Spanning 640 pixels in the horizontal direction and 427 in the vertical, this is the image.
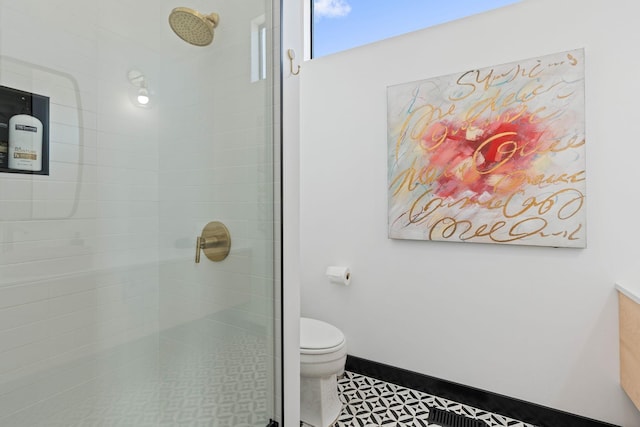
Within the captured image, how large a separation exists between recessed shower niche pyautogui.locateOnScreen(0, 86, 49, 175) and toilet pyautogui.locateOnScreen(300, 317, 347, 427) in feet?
4.30

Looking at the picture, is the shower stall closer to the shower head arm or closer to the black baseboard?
the shower head arm

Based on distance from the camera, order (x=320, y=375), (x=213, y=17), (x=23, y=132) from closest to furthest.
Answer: (x=23, y=132)
(x=213, y=17)
(x=320, y=375)

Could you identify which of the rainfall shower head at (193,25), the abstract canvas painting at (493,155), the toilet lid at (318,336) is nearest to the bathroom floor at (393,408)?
the toilet lid at (318,336)

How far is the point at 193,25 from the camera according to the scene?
125 centimetres

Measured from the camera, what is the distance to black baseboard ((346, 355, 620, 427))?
1616 mm

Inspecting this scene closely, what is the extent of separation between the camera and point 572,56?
1566 millimetres

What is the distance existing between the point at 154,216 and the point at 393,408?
1.59 metres

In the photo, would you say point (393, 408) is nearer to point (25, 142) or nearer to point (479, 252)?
point (479, 252)

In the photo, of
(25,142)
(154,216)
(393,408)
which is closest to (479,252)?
(393,408)

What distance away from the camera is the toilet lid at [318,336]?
166 cm

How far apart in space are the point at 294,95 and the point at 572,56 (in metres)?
1.36

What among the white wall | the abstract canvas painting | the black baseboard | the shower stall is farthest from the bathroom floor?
the abstract canvas painting

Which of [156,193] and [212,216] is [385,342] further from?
[156,193]

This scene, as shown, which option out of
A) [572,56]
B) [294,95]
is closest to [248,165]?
[294,95]
